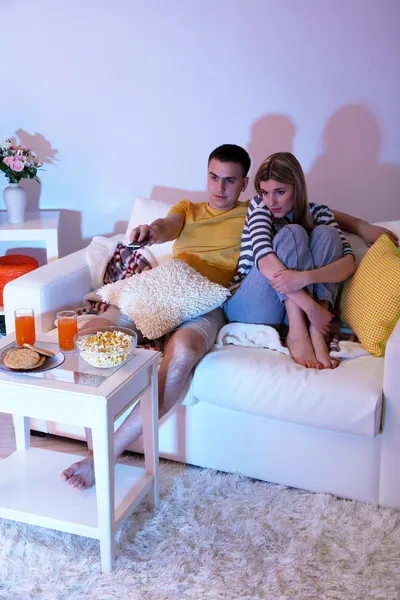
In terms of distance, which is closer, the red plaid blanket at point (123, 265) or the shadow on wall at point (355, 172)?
the red plaid blanket at point (123, 265)

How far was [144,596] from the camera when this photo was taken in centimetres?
168

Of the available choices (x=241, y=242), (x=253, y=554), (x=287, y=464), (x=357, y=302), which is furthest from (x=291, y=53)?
(x=253, y=554)

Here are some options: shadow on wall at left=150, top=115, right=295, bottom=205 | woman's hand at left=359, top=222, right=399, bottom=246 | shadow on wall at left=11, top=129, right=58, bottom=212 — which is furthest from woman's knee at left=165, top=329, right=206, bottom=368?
shadow on wall at left=11, top=129, right=58, bottom=212

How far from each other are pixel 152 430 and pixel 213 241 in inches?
32.7

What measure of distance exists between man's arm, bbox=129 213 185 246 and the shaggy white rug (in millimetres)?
830

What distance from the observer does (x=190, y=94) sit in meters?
3.08

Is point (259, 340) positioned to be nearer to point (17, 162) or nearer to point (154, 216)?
point (154, 216)

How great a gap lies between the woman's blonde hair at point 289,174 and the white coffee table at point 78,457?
30.9 inches

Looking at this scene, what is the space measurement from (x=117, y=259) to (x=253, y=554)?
52.7 inches

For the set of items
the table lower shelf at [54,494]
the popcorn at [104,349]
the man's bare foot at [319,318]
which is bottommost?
the table lower shelf at [54,494]

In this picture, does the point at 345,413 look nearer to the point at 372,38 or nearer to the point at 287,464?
the point at 287,464

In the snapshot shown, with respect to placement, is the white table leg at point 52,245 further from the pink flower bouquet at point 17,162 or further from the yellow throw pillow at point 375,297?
the yellow throw pillow at point 375,297

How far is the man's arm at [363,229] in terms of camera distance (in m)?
2.45

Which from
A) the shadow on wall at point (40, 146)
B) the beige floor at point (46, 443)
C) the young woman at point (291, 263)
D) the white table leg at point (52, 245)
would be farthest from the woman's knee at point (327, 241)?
the shadow on wall at point (40, 146)
